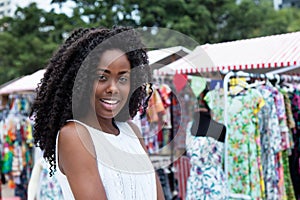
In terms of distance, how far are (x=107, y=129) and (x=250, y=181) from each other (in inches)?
94.6

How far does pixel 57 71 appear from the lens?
1.20 m

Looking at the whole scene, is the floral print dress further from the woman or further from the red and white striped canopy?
the woman

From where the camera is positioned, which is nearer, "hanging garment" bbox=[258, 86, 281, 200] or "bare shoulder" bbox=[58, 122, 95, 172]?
→ "bare shoulder" bbox=[58, 122, 95, 172]

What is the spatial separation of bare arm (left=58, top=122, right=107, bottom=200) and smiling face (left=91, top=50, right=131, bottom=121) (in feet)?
0.37

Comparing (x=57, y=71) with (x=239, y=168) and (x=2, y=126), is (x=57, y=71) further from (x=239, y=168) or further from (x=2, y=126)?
(x=2, y=126)

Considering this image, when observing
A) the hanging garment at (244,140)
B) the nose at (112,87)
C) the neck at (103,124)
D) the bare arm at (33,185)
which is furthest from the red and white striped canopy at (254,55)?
the nose at (112,87)

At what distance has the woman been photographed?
108cm

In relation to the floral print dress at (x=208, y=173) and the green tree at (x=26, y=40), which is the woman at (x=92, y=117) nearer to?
the floral print dress at (x=208, y=173)

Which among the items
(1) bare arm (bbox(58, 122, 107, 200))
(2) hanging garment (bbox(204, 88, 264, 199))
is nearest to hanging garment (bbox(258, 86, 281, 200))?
(2) hanging garment (bbox(204, 88, 264, 199))

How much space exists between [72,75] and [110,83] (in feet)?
0.40

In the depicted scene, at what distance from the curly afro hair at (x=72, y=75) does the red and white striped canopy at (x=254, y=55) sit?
1.76 metres

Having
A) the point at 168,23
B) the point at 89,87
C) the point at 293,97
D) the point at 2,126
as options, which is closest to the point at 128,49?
the point at 89,87

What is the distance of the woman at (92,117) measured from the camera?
1076mm

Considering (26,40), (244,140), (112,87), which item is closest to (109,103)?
(112,87)
